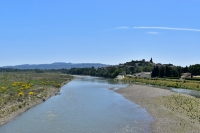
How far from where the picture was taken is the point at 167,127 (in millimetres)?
23469

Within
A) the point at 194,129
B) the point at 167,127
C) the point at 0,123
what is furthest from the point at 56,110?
the point at 194,129

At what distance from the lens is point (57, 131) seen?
22.9m

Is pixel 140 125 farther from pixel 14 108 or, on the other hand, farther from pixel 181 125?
pixel 14 108

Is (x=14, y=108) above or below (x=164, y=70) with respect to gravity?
below

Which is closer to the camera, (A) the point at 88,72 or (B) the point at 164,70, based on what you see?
(B) the point at 164,70

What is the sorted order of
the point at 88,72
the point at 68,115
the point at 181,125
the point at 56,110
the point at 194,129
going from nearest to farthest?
the point at 194,129 < the point at 181,125 < the point at 68,115 < the point at 56,110 < the point at 88,72

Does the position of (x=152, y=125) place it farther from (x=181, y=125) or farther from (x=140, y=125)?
(x=181, y=125)

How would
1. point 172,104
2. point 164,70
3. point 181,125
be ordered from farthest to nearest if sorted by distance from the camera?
point 164,70, point 172,104, point 181,125

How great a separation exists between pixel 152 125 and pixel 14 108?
19.0 meters

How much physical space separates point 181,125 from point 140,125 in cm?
432

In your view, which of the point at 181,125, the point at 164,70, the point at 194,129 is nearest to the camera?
the point at 194,129

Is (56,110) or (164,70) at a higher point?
(164,70)

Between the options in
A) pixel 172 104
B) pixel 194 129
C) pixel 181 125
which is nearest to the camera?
pixel 194 129

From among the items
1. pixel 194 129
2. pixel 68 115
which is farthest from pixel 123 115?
pixel 194 129
